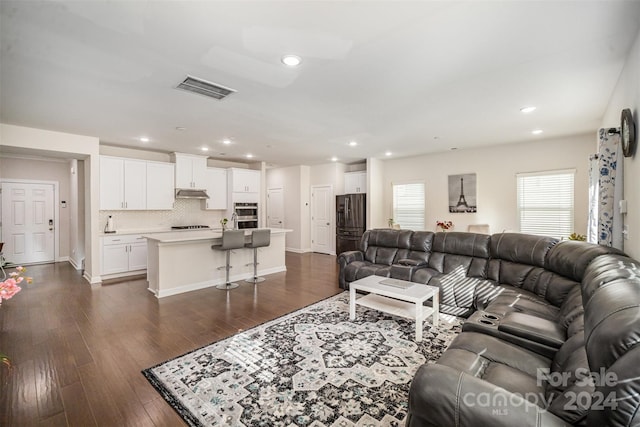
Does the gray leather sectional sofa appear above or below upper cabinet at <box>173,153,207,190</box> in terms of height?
below

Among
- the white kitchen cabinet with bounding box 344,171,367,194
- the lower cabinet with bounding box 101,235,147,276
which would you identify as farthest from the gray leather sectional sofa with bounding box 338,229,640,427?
the lower cabinet with bounding box 101,235,147,276

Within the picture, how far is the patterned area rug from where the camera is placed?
6.26ft

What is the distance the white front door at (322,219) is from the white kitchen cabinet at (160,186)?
3.95 metres

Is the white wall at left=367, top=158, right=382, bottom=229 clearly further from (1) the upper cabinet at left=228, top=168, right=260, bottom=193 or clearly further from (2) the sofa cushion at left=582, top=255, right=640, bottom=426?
(2) the sofa cushion at left=582, top=255, right=640, bottom=426

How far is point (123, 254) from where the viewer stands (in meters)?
5.67

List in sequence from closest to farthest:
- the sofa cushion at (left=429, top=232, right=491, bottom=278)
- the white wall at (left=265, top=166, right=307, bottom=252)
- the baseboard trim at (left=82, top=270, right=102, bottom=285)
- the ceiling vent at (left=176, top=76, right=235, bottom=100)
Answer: the ceiling vent at (left=176, top=76, right=235, bottom=100) < the sofa cushion at (left=429, top=232, right=491, bottom=278) < the baseboard trim at (left=82, top=270, right=102, bottom=285) < the white wall at (left=265, top=166, right=307, bottom=252)

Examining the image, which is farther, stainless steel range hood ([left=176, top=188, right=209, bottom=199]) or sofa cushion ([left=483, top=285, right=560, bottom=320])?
stainless steel range hood ([left=176, top=188, right=209, bottom=199])

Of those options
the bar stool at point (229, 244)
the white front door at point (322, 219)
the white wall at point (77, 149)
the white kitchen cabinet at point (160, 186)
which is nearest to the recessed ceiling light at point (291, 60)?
the bar stool at point (229, 244)

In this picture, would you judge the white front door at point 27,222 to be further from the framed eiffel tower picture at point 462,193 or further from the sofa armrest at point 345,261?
the framed eiffel tower picture at point 462,193

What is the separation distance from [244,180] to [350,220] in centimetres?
304

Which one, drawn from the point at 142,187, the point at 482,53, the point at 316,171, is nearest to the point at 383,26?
the point at 482,53

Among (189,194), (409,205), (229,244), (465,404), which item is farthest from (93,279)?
(409,205)

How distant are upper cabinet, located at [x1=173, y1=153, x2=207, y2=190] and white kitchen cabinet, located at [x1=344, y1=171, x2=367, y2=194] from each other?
3865 millimetres

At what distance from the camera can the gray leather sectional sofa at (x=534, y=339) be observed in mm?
922
